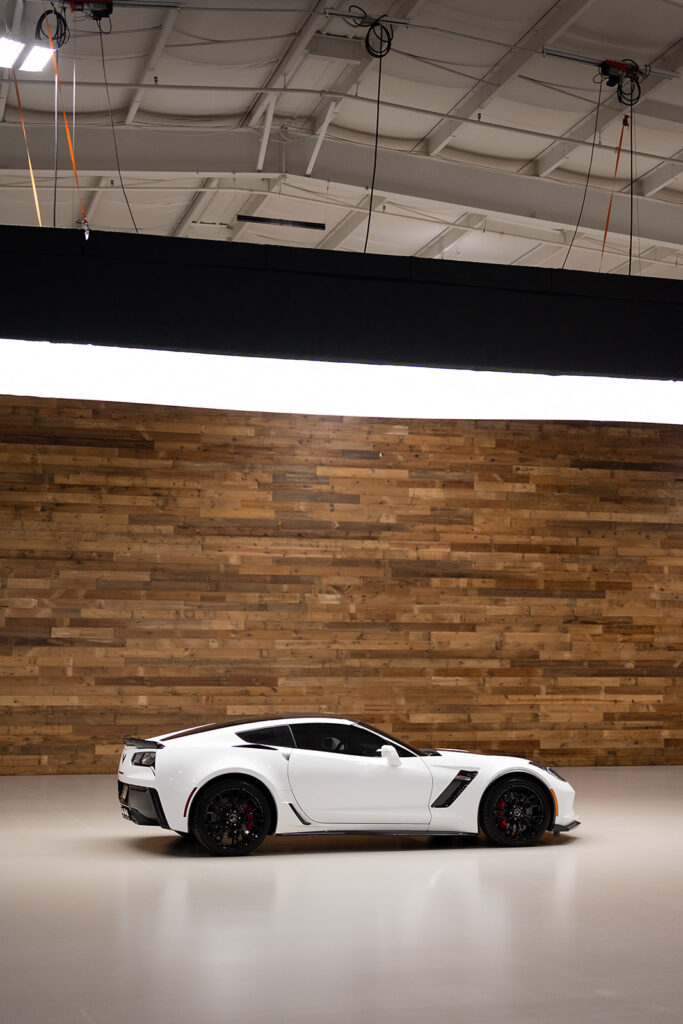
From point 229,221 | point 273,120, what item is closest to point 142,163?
point 273,120

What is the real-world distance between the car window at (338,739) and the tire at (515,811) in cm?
85

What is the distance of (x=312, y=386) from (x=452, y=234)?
19.1 ft

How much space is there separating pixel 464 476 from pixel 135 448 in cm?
475

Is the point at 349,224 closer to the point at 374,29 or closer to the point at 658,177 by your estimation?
the point at 658,177

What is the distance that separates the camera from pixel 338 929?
6422 millimetres

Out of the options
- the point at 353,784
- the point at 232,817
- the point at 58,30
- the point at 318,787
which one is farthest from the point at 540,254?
the point at 232,817

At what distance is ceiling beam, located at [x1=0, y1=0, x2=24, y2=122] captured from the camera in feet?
27.9

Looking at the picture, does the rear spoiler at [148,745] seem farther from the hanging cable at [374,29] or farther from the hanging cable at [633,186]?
the hanging cable at [633,186]

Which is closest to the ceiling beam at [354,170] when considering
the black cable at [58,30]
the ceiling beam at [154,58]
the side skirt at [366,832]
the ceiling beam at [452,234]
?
the ceiling beam at [154,58]

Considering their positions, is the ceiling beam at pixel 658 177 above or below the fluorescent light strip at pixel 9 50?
above

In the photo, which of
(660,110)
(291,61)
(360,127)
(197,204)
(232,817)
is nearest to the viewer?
(232,817)

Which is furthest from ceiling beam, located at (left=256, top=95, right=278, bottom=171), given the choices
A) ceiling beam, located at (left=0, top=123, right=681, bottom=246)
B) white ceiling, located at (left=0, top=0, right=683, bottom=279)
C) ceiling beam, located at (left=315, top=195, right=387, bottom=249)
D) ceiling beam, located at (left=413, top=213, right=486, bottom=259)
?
ceiling beam, located at (left=413, top=213, right=486, bottom=259)

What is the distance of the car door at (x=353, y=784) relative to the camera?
893 cm

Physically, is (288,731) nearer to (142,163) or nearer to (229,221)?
(142,163)
